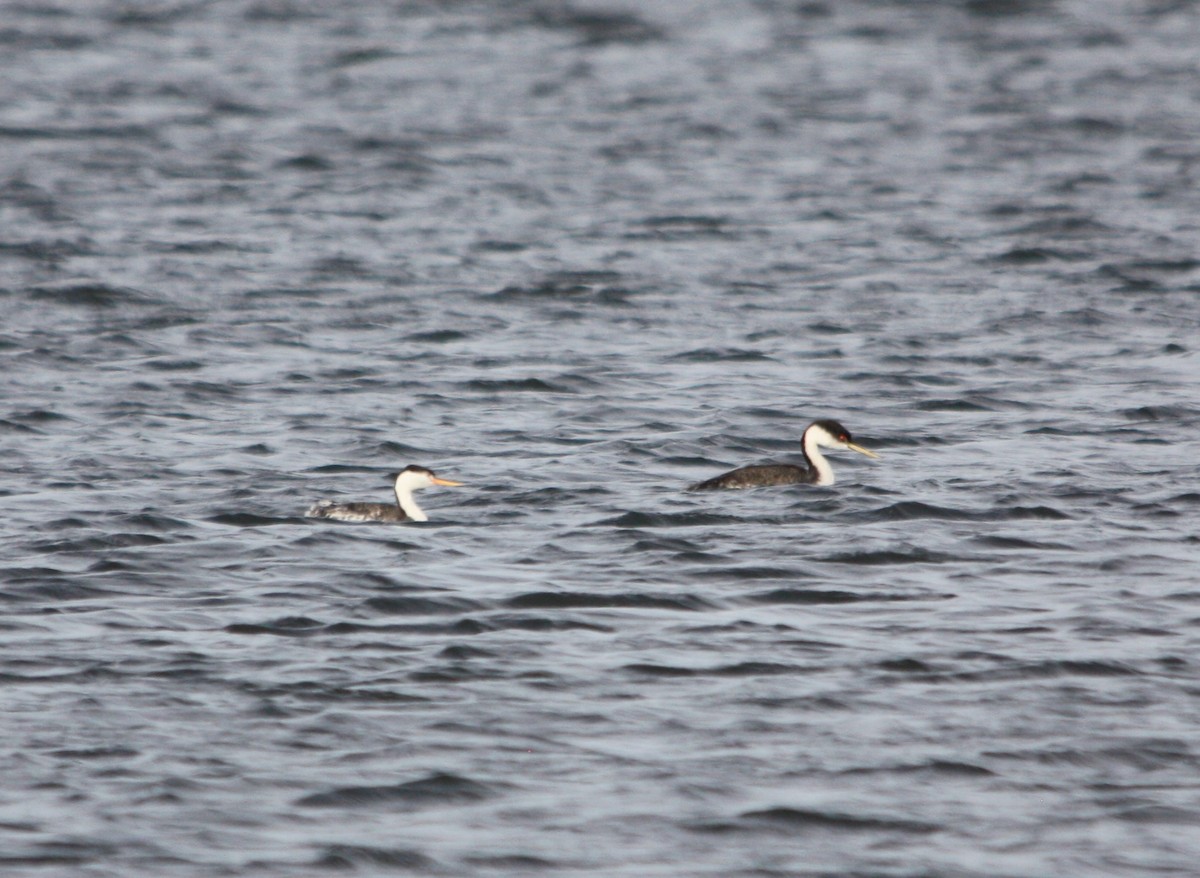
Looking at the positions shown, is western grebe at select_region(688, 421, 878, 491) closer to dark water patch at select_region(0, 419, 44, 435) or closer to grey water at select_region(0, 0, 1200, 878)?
grey water at select_region(0, 0, 1200, 878)

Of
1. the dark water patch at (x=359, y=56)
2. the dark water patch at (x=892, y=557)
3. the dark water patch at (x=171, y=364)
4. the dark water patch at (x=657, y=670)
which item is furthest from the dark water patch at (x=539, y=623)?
the dark water patch at (x=359, y=56)

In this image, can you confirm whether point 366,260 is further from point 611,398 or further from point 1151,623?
point 1151,623

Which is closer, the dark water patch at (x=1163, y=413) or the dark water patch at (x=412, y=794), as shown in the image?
the dark water patch at (x=412, y=794)

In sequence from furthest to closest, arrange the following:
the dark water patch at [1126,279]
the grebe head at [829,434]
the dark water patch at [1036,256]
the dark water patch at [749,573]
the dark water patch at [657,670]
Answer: the dark water patch at [1036,256]
the dark water patch at [1126,279]
the grebe head at [829,434]
the dark water patch at [749,573]
the dark water patch at [657,670]

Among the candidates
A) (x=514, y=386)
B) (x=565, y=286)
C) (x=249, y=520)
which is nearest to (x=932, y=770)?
(x=249, y=520)

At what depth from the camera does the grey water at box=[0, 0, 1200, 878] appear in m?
11.0

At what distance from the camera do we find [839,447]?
18.5m

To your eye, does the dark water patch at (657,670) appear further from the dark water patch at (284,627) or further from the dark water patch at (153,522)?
the dark water patch at (153,522)

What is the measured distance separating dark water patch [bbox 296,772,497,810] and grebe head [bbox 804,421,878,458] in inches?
306

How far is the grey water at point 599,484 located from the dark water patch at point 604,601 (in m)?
0.04

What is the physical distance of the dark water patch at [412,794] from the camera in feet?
35.8

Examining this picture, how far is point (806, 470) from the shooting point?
59.8ft

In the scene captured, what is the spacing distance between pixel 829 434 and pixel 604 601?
4437mm

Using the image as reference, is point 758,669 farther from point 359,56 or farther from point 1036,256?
point 359,56
